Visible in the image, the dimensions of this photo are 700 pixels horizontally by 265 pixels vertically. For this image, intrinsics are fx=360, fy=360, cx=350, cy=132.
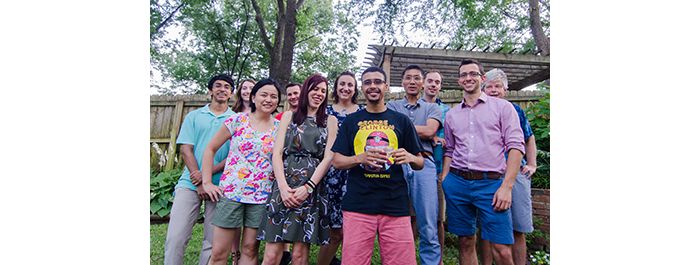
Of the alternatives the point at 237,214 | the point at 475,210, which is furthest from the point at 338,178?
the point at 475,210

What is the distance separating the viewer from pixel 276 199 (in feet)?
8.41

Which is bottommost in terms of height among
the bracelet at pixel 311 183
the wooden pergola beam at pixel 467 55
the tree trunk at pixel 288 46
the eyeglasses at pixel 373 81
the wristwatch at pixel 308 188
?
the wristwatch at pixel 308 188

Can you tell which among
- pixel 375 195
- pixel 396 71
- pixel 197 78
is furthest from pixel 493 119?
pixel 197 78

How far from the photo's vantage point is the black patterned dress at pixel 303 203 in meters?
2.51

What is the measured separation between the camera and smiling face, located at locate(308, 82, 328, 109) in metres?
2.88

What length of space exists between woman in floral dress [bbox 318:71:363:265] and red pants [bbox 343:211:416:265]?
1.96 ft

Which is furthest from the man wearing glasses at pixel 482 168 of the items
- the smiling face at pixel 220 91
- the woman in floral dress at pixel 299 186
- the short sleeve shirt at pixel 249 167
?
the smiling face at pixel 220 91

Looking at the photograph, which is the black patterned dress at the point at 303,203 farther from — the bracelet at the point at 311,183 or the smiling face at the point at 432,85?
the smiling face at the point at 432,85

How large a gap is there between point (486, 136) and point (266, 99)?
1740 millimetres

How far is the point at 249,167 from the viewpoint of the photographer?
2.72 metres

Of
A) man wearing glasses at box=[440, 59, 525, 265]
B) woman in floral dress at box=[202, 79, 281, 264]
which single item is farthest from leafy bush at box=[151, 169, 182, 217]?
man wearing glasses at box=[440, 59, 525, 265]

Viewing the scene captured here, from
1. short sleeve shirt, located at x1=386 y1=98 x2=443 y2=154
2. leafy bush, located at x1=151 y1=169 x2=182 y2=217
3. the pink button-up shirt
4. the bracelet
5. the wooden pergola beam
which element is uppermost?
the wooden pergola beam

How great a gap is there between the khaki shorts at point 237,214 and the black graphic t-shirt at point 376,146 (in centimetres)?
70

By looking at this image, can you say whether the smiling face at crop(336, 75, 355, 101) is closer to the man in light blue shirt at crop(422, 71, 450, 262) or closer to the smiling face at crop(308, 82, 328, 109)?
the smiling face at crop(308, 82, 328, 109)
